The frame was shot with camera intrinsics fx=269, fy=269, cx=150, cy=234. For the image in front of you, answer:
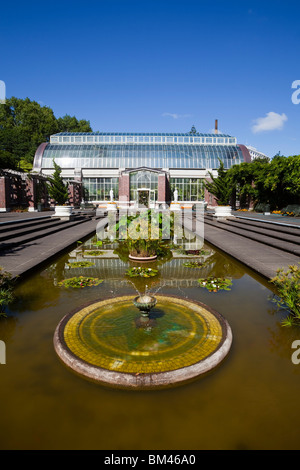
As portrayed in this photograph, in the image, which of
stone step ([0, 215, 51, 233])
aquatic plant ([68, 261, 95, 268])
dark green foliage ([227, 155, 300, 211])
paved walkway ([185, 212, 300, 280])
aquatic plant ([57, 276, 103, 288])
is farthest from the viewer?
dark green foliage ([227, 155, 300, 211])

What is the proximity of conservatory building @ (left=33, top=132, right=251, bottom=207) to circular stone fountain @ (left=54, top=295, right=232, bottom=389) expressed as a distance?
37.2m

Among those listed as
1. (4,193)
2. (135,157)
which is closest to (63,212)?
(4,193)

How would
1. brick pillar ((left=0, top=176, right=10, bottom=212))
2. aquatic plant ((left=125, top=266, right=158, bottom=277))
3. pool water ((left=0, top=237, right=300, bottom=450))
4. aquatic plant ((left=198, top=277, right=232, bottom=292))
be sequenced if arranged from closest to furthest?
pool water ((left=0, top=237, right=300, bottom=450)) < aquatic plant ((left=198, top=277, right=232, bottom=292)) < aquatic plant ((left=125, top=266, right=158, bottom=277)) < brick pillar ((left=0, top=176, right=10, bottom=212))

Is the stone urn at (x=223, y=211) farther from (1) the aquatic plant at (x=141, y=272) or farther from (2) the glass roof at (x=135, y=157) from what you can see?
(2) the glass roof at (x=135, y=157)

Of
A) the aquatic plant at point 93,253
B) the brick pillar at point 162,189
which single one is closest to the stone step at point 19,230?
the aquatic plant at point 93,253

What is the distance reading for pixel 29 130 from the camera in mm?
70750

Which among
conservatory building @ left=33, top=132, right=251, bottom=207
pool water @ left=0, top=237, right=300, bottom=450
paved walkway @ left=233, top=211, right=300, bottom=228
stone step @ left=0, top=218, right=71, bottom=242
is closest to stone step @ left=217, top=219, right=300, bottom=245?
paved walkway @ left=233, top=211, right=300, bottom=228

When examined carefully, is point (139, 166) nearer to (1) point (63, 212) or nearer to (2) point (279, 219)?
(1) point (63, 212)

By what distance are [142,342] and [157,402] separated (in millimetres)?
1246

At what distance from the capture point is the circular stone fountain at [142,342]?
11.8ft

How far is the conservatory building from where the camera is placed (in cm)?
4259

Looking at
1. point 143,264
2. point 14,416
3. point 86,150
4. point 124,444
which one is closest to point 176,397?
point 124,444

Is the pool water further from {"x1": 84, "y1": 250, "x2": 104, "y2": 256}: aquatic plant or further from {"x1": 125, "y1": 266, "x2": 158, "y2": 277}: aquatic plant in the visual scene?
{"x1": 84, "y1": 250, "x2": 104, "y2": 256}: aquatic plant

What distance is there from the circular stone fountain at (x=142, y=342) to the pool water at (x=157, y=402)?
141 millimetres
